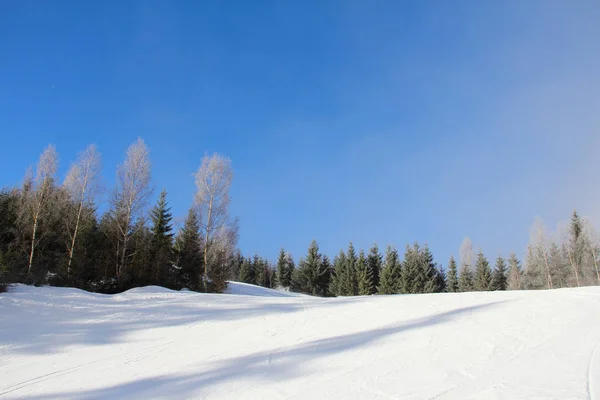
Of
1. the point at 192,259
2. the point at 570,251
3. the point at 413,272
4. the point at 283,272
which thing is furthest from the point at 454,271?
the point at 192,259

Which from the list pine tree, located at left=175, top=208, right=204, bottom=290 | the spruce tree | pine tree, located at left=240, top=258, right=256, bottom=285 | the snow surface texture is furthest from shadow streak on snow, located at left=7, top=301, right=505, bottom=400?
pine tree, located at left=240, top=258, right=256, bottom=285

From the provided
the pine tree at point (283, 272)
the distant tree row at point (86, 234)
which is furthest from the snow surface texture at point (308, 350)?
the pine tree at point (283, 272)

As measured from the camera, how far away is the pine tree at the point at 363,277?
44500mm

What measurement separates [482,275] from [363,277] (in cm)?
1462

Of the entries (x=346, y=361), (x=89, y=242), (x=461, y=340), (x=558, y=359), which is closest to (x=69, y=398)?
(x=346, y=361)

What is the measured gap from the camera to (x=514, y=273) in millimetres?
48625

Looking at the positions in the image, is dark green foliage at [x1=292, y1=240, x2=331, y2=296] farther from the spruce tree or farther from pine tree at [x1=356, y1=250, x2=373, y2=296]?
the spruce tree

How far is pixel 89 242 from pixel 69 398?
17284mm

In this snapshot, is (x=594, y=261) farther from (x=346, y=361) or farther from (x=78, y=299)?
(x=78, y=299)

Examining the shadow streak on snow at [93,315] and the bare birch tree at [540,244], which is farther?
the bare birch tree at [540,244]

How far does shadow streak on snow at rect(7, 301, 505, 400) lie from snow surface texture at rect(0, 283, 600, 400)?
0.9 inches

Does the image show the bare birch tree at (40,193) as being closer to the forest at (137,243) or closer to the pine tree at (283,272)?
the forest at (137,243)

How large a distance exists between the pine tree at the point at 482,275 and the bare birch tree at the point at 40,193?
4431 centimetres

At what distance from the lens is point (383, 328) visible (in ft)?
28.8
